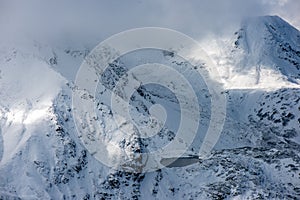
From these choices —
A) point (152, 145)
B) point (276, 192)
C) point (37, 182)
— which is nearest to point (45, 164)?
point (37, 182)

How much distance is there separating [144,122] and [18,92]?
4731cm

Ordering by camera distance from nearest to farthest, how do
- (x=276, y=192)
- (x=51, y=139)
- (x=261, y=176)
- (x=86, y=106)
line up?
(x=276, y=192)
(x=261, y=176)
(x=51, y=139)
(x=86, y=106)

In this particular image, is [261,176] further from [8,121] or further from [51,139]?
[8,121]

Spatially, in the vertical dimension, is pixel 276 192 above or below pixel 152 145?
below

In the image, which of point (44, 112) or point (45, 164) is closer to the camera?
point (45, 164)

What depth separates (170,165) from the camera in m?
174

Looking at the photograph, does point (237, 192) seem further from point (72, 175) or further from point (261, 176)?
point (72, 175)

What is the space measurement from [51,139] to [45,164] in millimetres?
10134

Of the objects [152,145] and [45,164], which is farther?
[152,145]

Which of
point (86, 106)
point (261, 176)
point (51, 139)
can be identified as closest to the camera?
point (261, 176)

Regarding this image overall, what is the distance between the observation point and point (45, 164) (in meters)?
166

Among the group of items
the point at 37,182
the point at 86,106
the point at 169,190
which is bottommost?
the point at 37,182

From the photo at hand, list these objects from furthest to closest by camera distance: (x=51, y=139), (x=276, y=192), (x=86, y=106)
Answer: (x=86, y=106), (x=51, y=139), (x=276, y=192)

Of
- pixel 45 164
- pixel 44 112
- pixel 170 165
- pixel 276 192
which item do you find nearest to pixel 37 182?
pixel 45 164
